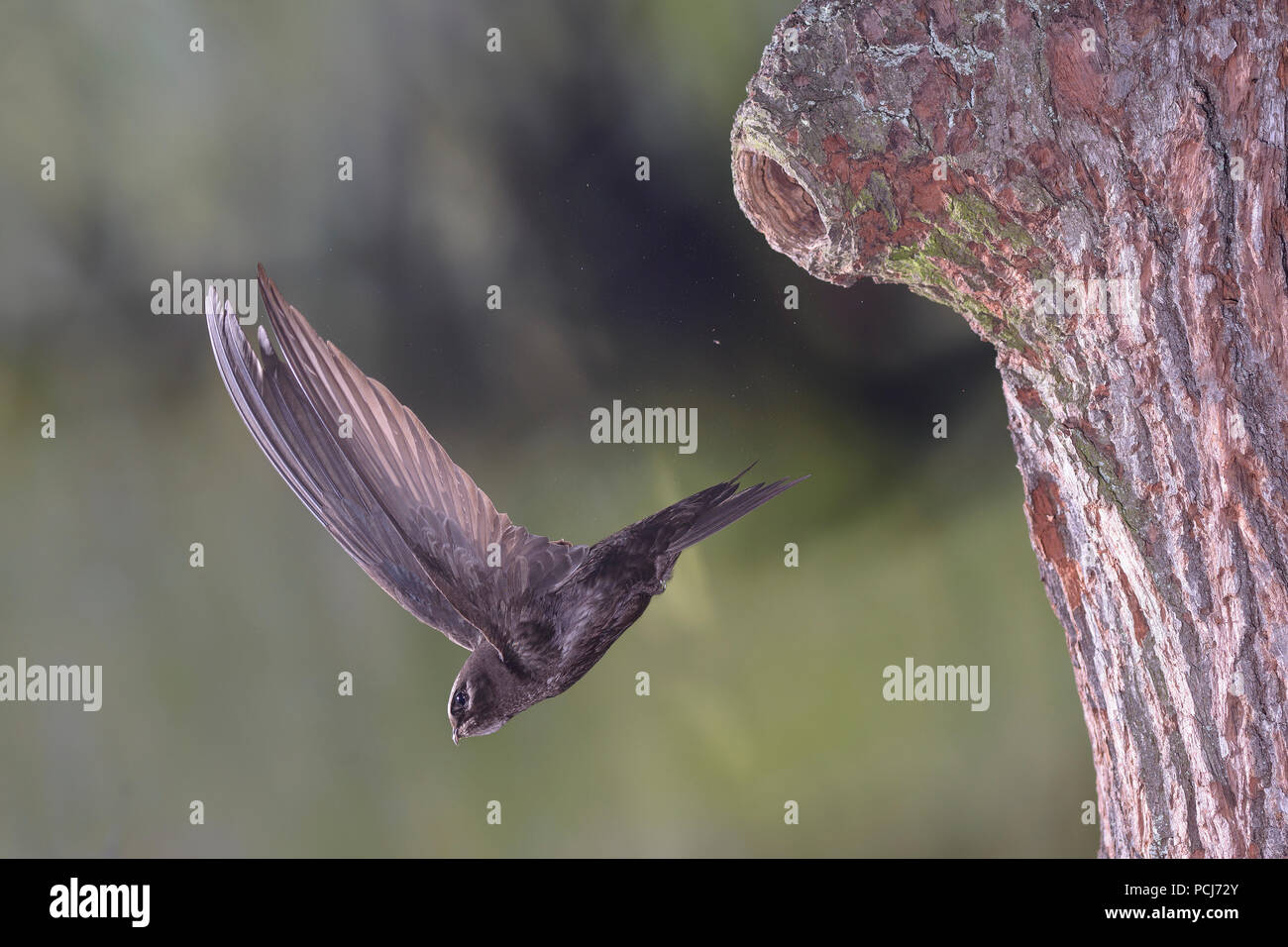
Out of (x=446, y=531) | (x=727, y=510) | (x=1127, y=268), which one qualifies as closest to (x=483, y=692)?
(x=446, y=531)

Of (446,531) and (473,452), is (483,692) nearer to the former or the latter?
(446,531)

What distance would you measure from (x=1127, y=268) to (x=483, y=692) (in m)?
0.95

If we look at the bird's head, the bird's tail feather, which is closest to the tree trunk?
the bird's tail feather

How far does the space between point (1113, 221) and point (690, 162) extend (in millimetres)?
898

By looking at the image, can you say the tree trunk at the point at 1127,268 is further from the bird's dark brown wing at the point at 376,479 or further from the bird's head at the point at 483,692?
the bird's head at the point at 483,692

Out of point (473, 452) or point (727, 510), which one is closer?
point (727, 510)

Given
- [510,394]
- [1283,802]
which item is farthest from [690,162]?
[1283,802]

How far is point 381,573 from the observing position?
1.16 meters

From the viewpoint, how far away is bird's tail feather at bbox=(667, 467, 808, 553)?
1.16m

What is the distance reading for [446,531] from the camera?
1.10m

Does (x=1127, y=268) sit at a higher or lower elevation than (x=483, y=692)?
higher

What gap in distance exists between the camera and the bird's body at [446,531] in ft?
3.50

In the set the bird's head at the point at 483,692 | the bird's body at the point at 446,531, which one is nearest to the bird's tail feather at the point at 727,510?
the bird's body at the point at 446,531

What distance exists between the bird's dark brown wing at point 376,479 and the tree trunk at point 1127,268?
1.80 feet
